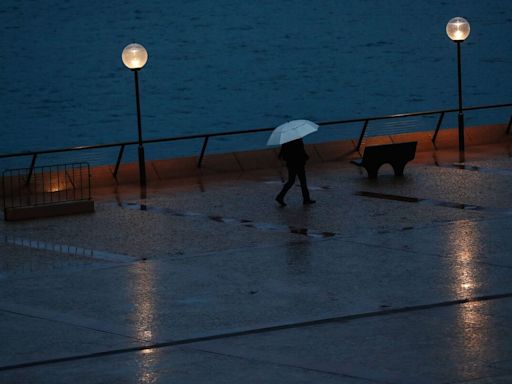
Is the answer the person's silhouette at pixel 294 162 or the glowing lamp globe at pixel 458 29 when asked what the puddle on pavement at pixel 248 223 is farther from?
the glowing lamp globe at pixel 458 29

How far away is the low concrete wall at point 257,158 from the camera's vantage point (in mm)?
25344

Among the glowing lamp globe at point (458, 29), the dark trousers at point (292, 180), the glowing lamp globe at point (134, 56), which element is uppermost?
the glowing lamp globe at point (458, 29)

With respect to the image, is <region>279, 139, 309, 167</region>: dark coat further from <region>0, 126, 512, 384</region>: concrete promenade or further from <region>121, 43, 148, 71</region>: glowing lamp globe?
<region>121, 43, 148, 71</region>: glowing lamp globe

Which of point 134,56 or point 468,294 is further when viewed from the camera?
point 134,56

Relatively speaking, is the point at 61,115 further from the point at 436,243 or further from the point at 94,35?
the point at 436,243

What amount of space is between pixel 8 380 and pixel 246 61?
202 feet

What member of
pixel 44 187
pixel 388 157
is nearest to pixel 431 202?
pixel 388 157

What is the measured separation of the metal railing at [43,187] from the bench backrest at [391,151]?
5.92m

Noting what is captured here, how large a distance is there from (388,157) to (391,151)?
0.14 meters

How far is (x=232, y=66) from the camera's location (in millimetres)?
71000

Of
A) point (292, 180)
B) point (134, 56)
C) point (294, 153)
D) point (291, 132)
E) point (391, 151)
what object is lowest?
point (292, 180)

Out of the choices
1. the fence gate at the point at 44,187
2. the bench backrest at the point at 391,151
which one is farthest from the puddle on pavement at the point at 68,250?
the bench backrest at the point at 391,151

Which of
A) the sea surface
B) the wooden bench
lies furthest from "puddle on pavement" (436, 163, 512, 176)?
the sea surface

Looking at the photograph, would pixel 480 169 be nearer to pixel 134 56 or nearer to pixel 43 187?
pixel 134 56
